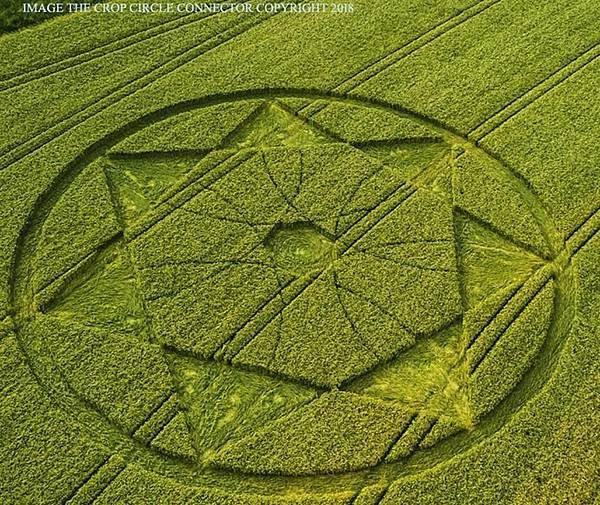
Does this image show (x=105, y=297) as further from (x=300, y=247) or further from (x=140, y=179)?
(x=300, y=247)

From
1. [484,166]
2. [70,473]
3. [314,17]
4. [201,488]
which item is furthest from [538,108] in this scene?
[70,473]

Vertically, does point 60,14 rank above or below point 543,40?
above

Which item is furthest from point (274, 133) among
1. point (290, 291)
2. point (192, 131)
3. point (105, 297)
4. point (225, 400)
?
point (225, 400)

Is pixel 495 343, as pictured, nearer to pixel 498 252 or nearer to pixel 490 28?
A: pixel 498 252

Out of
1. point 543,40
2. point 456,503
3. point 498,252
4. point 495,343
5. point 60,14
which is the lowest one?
point 456,503

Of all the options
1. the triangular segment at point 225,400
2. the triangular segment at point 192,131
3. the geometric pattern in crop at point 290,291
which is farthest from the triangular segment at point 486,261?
the triangular segment at point 192,131

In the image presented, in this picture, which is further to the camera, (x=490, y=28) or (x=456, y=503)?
(x=490, y=28)

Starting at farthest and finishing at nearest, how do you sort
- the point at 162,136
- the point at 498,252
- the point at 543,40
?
the point at 543,40, the point at 162,136, the point at 498,252
